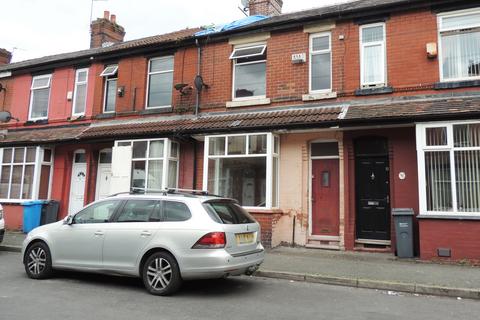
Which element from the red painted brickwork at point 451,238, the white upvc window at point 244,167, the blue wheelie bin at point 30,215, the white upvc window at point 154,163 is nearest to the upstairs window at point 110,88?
the white upvc window at point 154,163

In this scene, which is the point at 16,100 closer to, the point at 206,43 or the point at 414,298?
the point at 206,43

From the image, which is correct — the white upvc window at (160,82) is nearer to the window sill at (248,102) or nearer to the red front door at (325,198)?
the window sill at (248,102)

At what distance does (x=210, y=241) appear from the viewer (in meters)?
6.35

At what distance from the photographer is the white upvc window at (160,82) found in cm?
1409

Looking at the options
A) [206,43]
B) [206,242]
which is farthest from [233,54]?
[206,242]

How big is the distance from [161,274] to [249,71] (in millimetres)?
7968

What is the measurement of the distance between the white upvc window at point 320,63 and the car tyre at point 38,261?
7.87m

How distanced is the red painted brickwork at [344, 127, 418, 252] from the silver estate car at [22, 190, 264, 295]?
4289 mm

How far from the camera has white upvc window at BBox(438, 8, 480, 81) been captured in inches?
400

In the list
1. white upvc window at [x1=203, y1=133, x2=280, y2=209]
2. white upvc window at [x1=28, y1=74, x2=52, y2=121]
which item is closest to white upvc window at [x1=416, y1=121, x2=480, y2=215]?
white upvc window at [x1=203, y1=133, x2=280, y2=209]

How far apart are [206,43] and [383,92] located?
232 inches

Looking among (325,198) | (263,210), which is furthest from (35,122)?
(325,198)

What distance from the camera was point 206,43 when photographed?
13.5m

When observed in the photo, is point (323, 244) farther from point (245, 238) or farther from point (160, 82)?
point (160, 82)
